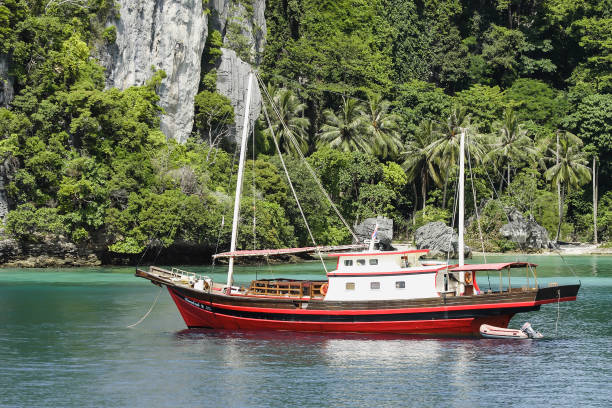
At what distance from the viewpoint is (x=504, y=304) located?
3120 centimetres

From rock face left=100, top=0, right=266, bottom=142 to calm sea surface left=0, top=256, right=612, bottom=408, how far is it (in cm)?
3656

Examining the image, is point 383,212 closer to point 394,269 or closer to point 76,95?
point 76,95

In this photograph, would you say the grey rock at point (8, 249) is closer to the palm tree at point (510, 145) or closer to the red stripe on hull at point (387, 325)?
the red stripe on hull at point (387, 325)

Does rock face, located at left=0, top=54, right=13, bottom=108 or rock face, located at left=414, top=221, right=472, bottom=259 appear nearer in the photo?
rock face, located at left=0, top=54, right=13, bottom=108

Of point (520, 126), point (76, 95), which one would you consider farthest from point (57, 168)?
point (520, 126)

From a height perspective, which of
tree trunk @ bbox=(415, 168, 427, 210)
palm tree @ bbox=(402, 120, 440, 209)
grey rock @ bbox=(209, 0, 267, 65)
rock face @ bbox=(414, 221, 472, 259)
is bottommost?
rock face @ bbox=(414, 221, 472, 259)

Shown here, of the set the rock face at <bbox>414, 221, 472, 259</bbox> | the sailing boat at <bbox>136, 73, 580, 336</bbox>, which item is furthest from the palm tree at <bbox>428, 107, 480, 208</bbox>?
the sailing boat at <bbox>136, 73, 580, 336</bbox>

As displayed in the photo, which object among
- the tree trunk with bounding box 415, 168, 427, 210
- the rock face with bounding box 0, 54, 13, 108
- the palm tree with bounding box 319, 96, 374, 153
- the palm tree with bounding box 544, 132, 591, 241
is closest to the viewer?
the rock face with bounding box 0, 54, 13, 108

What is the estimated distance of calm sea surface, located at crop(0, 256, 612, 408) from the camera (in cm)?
2316

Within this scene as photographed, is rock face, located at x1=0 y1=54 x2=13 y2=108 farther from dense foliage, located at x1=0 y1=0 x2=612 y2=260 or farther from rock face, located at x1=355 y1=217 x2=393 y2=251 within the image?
rock face, located at x1=355 y1=217 x2=393 y2=251

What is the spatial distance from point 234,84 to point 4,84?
26008 millimetres

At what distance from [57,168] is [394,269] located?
1496 inches

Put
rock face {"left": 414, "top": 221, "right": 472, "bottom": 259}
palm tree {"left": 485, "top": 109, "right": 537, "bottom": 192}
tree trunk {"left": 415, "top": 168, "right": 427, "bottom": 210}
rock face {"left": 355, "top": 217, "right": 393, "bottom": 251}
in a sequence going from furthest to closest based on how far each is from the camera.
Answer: tree trunk {"left": 415, "top": 168, "right": 427, "bottom": 210}, palm tree {"left": 485, "top": 109, "right": 537, "bottom": 192}, rock face {"left": 355, "top": 217, "right": 393, "bottom": 251}, rock face {"left": 414, "top": 221, "right": 472, "bottom": 259}

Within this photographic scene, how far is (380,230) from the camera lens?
250 ft
